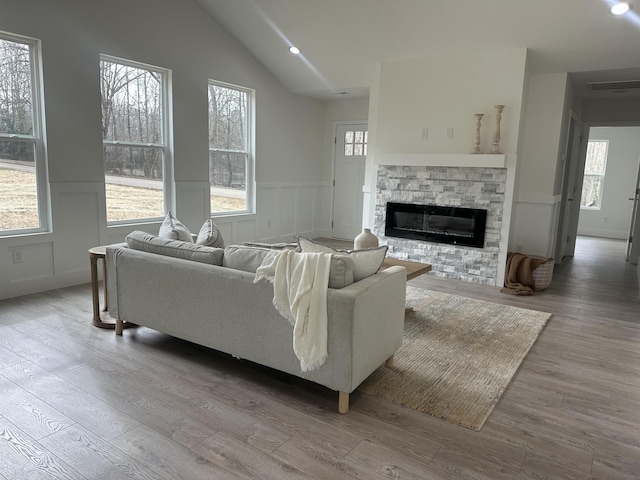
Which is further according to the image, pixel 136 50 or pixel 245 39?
pixel 245 39

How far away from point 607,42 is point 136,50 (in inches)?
190

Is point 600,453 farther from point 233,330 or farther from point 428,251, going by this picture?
point 428,251

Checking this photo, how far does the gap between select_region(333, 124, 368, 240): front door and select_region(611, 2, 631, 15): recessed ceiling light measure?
3875mm

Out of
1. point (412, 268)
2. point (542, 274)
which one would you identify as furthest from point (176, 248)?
point (542, 274)

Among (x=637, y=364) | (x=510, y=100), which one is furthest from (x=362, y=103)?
(x=637, y=364)

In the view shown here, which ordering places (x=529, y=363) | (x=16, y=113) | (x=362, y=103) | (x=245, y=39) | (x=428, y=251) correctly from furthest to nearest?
(x=362, y=103) < (x=245, y=39) < (x=428, y=251) < (x=16, y=113) < (x=529, y=363)

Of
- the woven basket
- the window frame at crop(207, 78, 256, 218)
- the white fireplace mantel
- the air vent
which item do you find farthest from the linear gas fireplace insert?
the air vent

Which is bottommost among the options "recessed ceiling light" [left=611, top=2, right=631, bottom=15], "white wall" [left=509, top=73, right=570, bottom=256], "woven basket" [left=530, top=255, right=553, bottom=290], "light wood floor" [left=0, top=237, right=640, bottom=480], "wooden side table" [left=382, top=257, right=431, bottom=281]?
"light wood floor" [left=0, top=237, right=640, bottom=480]

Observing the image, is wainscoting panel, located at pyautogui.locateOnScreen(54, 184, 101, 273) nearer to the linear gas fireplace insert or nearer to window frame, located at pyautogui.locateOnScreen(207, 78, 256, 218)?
window frame, located at pyautogui.locateOnScreen(207, 78, 256, 218)

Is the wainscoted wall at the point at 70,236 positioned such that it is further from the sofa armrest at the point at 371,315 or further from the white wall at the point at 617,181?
the white wall at the point at 617,181

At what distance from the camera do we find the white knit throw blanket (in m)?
2.24

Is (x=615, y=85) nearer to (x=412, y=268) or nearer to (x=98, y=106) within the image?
(x=412, y=268)

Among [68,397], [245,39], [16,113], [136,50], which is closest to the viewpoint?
[68,397]

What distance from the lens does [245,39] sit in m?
5.93
